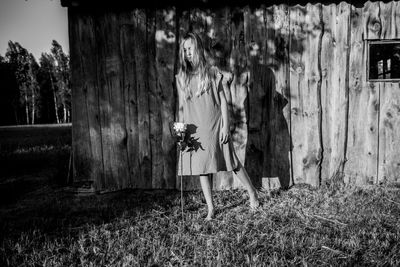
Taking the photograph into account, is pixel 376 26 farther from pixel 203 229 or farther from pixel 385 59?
pixel 203 229

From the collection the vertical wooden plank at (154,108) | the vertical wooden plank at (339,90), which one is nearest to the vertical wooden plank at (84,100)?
the vertical wooden plank at (154,108)

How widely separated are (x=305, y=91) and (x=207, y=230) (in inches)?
102

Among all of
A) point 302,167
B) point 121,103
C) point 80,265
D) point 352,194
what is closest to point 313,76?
point 302,167

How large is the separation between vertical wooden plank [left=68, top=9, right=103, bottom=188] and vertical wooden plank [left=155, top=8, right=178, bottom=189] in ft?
3.11

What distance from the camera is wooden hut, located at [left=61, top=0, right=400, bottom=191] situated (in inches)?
189

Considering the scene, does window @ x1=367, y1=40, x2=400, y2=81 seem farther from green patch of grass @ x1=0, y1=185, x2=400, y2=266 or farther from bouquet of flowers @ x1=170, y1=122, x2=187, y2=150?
bouquet of flowers @ x1=170, y1=122, x2=187, y2=150

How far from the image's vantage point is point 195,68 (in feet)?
12.2

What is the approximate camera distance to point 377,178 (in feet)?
16.1

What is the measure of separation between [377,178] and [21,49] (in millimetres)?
56822

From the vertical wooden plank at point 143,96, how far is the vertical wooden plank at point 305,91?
211cm

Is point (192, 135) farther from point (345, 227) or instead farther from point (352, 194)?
point (352, 194)

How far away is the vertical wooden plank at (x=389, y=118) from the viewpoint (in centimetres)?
471

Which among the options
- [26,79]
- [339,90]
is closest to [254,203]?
[339,90]

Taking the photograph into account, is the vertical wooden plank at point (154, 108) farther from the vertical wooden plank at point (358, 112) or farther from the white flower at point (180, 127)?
the vertical wooden plank at point (358, 112)
